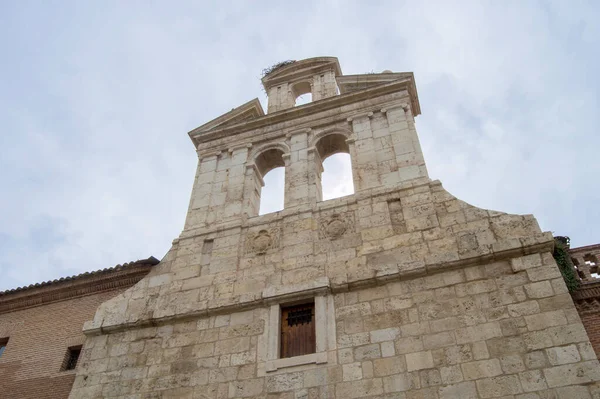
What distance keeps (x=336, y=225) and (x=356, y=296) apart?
1.59 m

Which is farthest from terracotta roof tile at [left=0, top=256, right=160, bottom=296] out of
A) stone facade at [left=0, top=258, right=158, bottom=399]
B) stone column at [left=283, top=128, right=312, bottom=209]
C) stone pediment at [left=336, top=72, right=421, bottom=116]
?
stone pediment at [left=336, top=72, right=421, bottom=116]

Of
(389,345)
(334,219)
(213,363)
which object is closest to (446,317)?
(389,345)

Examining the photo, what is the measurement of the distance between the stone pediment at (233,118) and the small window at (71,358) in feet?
18.2

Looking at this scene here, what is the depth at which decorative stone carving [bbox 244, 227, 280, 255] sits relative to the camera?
31.0 ft

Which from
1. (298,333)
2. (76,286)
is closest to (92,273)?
(76,286)

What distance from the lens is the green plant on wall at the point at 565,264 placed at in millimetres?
7593

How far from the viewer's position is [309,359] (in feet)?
24.7

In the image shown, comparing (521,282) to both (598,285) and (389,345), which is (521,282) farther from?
(389,345)

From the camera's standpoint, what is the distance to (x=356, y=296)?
319 inches

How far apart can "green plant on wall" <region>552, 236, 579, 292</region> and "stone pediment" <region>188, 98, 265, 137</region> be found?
23.8ft

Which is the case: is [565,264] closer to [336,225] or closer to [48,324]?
[336,225]

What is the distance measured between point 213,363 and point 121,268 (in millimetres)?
4132

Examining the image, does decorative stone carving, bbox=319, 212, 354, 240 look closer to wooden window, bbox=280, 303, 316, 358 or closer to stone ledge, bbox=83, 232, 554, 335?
stone ledge, bbox=83, 232, 554, 335

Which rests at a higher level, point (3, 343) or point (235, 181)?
point (235, 181)
